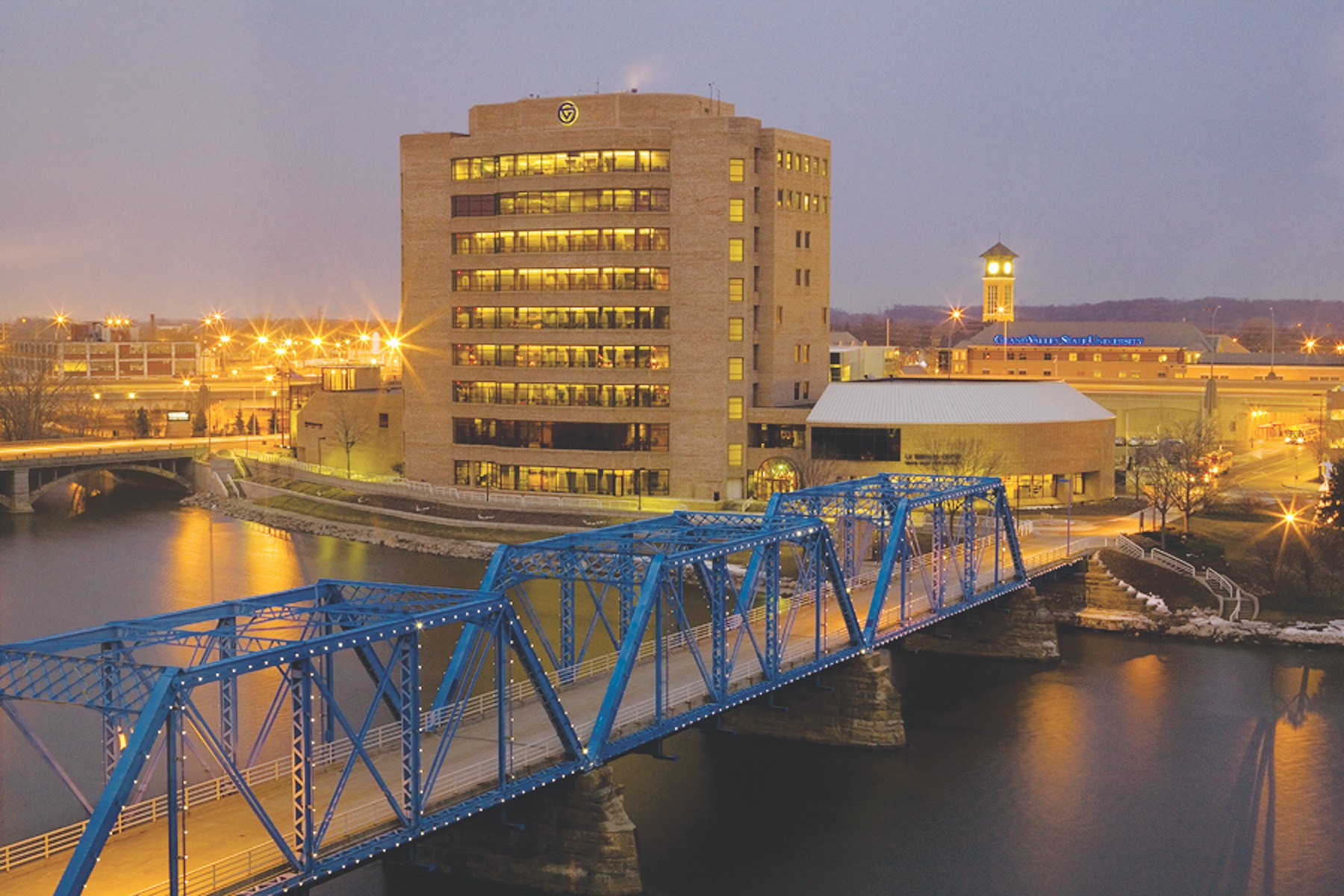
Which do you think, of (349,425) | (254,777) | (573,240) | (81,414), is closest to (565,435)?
(573,240)

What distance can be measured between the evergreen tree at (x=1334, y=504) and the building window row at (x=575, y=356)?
38797 millimetres

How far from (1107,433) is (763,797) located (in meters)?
57.8

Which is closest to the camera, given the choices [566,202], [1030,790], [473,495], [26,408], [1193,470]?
[1030,790]

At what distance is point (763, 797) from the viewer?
138ft

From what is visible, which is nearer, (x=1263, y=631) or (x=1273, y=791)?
(x=1273, y=791)

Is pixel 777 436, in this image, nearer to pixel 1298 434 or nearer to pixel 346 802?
pixel 346 802

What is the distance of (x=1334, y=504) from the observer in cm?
7450

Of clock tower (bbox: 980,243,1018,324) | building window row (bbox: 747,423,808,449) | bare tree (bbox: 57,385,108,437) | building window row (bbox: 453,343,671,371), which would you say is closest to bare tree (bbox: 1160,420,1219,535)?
building window row (bbox: 747,423,808,449)

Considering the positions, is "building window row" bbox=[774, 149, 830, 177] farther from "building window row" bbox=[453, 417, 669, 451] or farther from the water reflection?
the water reflection

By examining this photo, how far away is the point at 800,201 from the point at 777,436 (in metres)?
15.3

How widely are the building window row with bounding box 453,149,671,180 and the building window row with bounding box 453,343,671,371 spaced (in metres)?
11.0

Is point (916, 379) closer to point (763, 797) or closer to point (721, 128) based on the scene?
point (721, 128)

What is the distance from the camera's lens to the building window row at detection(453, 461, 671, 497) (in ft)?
306

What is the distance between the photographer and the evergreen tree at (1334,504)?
73.6 m
